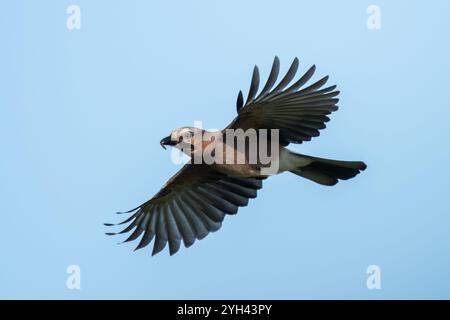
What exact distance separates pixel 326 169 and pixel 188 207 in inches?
69.9

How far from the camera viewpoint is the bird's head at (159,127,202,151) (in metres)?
10.6

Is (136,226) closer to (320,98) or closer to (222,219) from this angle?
(222,219)

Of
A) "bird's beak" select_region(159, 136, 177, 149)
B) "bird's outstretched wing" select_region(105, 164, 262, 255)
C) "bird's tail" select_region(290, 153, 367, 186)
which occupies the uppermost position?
"bird's beak" select_region(159, 136, 177, 149)

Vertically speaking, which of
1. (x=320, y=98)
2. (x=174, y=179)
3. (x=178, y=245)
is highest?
(x=320, y=98)

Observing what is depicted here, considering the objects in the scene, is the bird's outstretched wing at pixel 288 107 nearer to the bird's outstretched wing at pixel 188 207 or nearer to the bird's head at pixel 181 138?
the bird's head at pixel 181 138

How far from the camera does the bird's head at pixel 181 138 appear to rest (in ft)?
34.7

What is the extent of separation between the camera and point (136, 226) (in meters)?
11.5

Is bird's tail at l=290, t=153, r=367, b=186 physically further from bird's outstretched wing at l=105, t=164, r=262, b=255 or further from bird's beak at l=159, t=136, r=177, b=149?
bird's beak at l=159, t=136, r=177, b=149

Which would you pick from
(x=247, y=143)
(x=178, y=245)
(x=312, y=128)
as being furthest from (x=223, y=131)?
(x=178, y=245)

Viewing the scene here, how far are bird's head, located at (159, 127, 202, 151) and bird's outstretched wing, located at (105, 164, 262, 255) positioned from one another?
0.66m

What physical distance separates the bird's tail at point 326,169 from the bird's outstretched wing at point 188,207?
2.15 ft

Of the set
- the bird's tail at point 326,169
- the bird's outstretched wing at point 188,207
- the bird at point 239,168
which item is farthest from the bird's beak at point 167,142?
the bird's tail at point 326,169

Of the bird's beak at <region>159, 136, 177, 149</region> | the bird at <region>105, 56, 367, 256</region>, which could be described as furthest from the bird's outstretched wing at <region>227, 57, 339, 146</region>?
the bird's beak at <region>159, 136, 177, 149</region>

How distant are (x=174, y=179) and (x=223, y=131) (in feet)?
3.94
